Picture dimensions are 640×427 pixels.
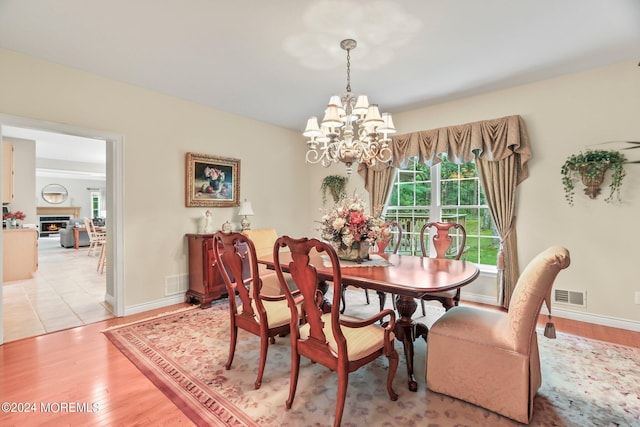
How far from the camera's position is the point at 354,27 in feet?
7.70

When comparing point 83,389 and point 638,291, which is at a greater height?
point 638,291

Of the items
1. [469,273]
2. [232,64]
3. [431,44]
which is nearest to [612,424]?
[469,273]

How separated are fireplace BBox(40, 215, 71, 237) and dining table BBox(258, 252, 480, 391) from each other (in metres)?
13.8

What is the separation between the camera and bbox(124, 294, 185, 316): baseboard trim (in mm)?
3435

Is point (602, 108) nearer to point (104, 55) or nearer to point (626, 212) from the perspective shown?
point (626, 212)

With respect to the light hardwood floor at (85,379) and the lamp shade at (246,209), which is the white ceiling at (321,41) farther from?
the light hardwood floor at (85,379)

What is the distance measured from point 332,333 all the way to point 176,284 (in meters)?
2.93

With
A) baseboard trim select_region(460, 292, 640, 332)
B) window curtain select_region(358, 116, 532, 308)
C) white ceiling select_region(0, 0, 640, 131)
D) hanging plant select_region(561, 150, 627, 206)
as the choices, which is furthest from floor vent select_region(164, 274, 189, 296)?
hanging plant select_region(561, 150, 627, 206)

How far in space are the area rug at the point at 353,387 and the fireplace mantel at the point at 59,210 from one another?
12581 mm

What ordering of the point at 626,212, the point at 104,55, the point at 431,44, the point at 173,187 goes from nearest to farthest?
1. the point at 431,44
2. the point at 104,55
3. the point at 626,212
4. the point at 173,187

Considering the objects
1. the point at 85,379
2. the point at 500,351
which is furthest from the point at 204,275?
the point at 500,351

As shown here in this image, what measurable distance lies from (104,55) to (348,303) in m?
3.74

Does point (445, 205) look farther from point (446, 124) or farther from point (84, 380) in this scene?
point (84, 380)

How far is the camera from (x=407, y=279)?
2037 millimetres
